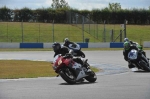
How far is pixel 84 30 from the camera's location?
44219 millimetres

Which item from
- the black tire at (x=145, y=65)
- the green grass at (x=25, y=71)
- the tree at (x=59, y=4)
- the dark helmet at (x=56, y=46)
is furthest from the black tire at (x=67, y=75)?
the tree at (x=59, y=4)

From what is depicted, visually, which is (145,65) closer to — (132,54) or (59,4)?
(132,54)

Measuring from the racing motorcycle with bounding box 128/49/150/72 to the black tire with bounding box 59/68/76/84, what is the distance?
456 cm

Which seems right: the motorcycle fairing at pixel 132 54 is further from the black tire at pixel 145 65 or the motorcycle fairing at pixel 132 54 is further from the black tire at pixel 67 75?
the black tire at pixel 67 75

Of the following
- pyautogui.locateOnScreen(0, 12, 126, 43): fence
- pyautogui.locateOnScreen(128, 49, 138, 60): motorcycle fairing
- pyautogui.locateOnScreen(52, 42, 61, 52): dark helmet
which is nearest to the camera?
pyautogui.locateOnScreen(52, 42, 61, 52): dark helmet

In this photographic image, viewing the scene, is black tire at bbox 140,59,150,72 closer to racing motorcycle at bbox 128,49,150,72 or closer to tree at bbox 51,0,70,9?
racing motorcycle at bbox 128,49,150,72

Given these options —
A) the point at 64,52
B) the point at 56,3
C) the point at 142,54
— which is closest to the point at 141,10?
the point at 56,3

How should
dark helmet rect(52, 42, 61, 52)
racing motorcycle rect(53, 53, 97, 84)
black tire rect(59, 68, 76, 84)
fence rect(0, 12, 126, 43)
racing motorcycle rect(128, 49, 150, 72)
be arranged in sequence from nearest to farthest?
dark helmet rect(52, 42, 61, 52), black tire rect(59, 68, 76, 84), racing motorcycle rect(53, 53, 97, 84), racing motorcycle rect(128, 49, 150, 72), fence rect(0, 12, 126, 43)

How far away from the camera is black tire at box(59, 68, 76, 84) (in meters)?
11.5

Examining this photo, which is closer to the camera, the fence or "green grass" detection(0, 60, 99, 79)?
"green grass" detection(0, 60, 99, 79)

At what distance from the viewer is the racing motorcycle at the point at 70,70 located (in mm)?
11594

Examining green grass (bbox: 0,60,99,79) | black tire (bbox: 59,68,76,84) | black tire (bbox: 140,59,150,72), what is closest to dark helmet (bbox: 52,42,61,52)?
black tire (bbox: 59,68,76,84)

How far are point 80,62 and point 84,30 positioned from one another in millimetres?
32101

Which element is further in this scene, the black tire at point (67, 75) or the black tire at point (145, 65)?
the black tire at point (145, 65)
